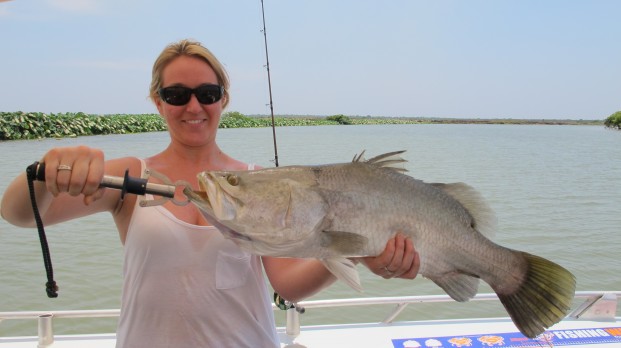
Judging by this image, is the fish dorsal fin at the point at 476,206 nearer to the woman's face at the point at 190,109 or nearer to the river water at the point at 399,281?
the woman's face at the point at 190,109

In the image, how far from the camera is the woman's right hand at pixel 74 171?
4.76 ft

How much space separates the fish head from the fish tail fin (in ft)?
3.05

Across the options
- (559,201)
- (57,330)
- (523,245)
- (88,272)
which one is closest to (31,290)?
(88,272)

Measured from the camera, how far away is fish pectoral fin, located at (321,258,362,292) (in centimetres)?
173

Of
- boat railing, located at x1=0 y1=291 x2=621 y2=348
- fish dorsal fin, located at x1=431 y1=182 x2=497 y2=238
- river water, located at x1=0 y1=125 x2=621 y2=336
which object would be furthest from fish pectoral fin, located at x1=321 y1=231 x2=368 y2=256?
river water, located at x1=0 y1=125 x2=621 y2=336

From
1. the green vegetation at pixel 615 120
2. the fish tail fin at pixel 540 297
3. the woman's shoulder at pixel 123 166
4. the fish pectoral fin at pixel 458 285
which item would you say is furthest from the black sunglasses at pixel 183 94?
the green vegetation at pixel 615 120

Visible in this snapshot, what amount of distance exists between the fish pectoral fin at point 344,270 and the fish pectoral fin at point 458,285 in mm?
396

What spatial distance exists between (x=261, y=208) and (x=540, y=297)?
1.21m

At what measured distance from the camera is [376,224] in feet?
5.89

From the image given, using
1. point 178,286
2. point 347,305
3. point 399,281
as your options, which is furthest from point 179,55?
point 399,281

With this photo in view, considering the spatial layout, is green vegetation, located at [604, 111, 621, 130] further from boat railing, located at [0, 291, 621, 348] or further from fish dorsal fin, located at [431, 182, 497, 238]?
fish dorsal fin, located at [431, 182, 497, 238]

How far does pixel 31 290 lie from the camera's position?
699 centimetres

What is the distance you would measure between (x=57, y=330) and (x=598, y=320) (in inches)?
215

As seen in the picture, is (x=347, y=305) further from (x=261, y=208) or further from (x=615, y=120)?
(x=615, y=120)
